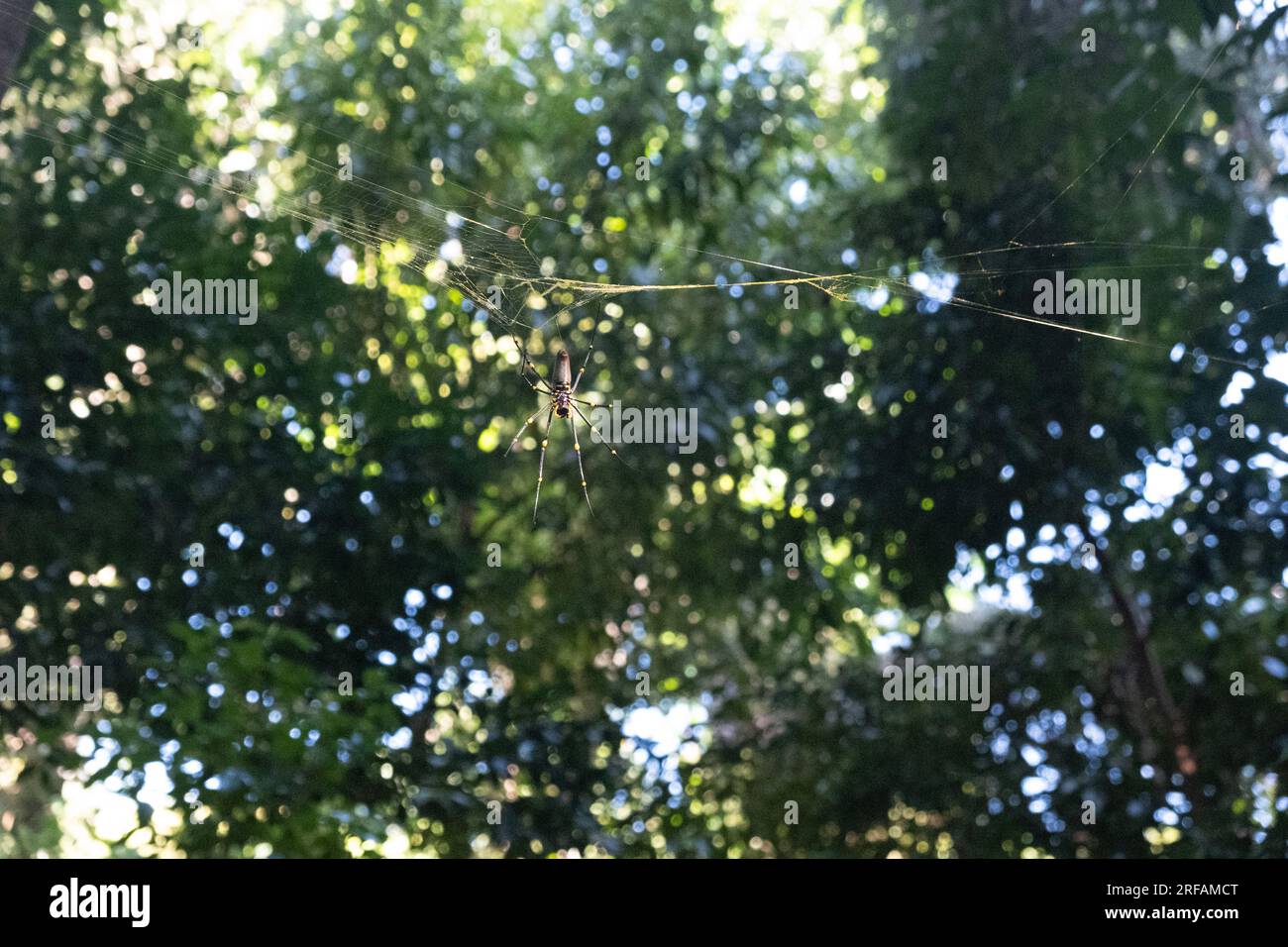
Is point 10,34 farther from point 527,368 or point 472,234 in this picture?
point 527,368

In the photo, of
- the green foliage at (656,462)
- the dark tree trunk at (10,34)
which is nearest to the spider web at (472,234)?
the green foliage at (656,462)

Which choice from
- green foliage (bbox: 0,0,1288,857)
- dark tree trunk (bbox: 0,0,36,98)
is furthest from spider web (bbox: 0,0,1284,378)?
dark tree trunk (bbox: 0,0,36,98)

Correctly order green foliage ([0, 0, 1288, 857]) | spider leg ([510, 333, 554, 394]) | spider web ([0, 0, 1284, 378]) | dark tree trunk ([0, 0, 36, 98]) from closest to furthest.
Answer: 1. dark tree trunk ([0, 0, 36, 98])
2. spider leg ([510, 333, 554, 394])
3. spider web ([0, 0, 1284, 378])
4. green foliage ([0, 0, 1288, 857])

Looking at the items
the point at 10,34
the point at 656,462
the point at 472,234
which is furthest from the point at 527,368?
the point at 10,34

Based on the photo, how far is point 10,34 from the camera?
9.79 ft

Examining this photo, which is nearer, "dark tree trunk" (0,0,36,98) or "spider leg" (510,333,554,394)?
"dark tree trunk" (0,0,36,98)

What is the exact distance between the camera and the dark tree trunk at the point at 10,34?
295 cm

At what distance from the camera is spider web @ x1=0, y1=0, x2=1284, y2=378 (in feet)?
14.1

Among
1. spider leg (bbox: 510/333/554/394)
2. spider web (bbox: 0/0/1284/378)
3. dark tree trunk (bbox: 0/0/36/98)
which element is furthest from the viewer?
spider web (bbox: 0/0/1284/378)

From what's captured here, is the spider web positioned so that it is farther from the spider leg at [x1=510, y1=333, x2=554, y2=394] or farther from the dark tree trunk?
the dark tree trunk

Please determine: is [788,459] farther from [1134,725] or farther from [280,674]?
[280,674]

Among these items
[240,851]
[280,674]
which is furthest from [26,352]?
[240,851]

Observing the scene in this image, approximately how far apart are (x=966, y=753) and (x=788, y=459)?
1.59 metres

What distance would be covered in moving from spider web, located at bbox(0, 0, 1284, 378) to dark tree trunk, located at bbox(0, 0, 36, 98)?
2.60 ft
